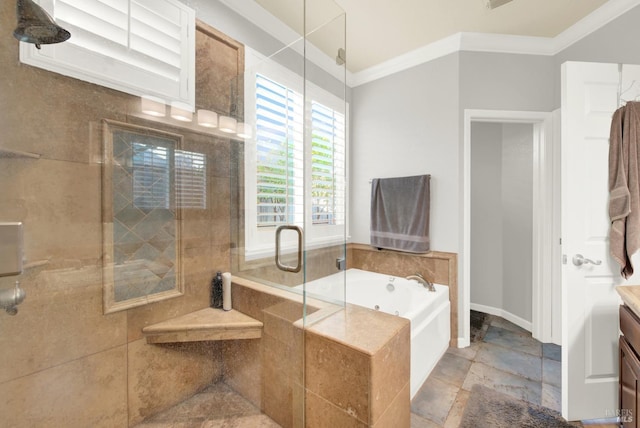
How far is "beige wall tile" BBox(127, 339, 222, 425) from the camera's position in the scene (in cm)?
126

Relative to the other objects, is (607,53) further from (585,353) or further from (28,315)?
(28,315)

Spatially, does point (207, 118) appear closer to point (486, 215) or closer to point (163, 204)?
point (163, 204)

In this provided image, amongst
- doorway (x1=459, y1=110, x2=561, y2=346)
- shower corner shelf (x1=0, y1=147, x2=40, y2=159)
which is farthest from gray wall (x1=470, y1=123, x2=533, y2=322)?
shower corner shelf (x1=0, y1=147, x2=40, y2=159)

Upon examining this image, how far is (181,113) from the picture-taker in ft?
4.66

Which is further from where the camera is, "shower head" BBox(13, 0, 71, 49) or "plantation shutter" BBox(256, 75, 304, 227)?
"plantation shutter" BBox(256, 75, 304, 227)

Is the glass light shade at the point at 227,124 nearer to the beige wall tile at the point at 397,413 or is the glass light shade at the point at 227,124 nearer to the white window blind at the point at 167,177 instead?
the white window blind at the point at 167,177

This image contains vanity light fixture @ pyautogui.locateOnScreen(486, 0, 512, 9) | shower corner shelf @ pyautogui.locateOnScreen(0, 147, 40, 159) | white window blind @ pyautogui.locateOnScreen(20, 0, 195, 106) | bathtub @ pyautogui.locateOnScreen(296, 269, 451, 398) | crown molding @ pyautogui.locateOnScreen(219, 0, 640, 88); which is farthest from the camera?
vanity light fixture @ pyautogui.locateOnScreen(486, 0, 512, 9)

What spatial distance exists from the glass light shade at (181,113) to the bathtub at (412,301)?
1.11 metres

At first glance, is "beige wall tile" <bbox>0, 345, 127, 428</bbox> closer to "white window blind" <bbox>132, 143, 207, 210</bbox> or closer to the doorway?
"white window blind" <bbox>132, 143, 207, 210</bbox>

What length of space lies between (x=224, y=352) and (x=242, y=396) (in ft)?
0.83

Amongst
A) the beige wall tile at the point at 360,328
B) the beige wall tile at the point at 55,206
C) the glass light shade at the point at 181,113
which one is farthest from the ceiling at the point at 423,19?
the beige wall tile at the point at 360,328

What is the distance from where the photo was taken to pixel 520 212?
111 inches

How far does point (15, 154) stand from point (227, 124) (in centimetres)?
92

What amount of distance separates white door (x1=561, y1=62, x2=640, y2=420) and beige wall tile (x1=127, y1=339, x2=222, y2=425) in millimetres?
2057
